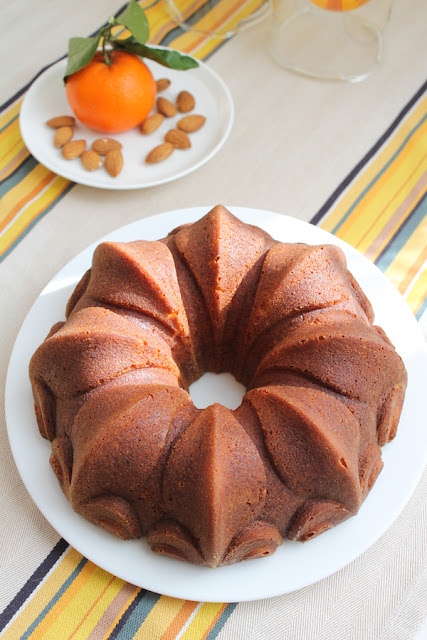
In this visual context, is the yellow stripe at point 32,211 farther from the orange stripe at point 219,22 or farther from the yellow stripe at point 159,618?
the yellow stripe at point 159,618

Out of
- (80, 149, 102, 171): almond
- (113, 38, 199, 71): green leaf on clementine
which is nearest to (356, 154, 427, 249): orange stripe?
(113, 38, 199, 71): green leaf on clementine

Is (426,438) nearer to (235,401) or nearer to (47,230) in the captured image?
(235,401)

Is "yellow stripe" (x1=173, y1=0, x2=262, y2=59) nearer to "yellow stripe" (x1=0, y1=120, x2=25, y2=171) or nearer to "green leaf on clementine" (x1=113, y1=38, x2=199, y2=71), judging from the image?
"green leaf on clementine" (x1=113, y1=38, x2=199, y2=71)

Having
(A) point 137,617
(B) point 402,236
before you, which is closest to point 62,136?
(B) point 402,236

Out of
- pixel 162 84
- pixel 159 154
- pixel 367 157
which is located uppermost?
pixel 162 84

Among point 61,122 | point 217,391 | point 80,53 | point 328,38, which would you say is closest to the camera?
point 217,391

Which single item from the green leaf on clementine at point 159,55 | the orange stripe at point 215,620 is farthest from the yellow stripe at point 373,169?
the orange stripe at point 215,620

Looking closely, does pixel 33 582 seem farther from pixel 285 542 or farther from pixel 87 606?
pixel 285 542
